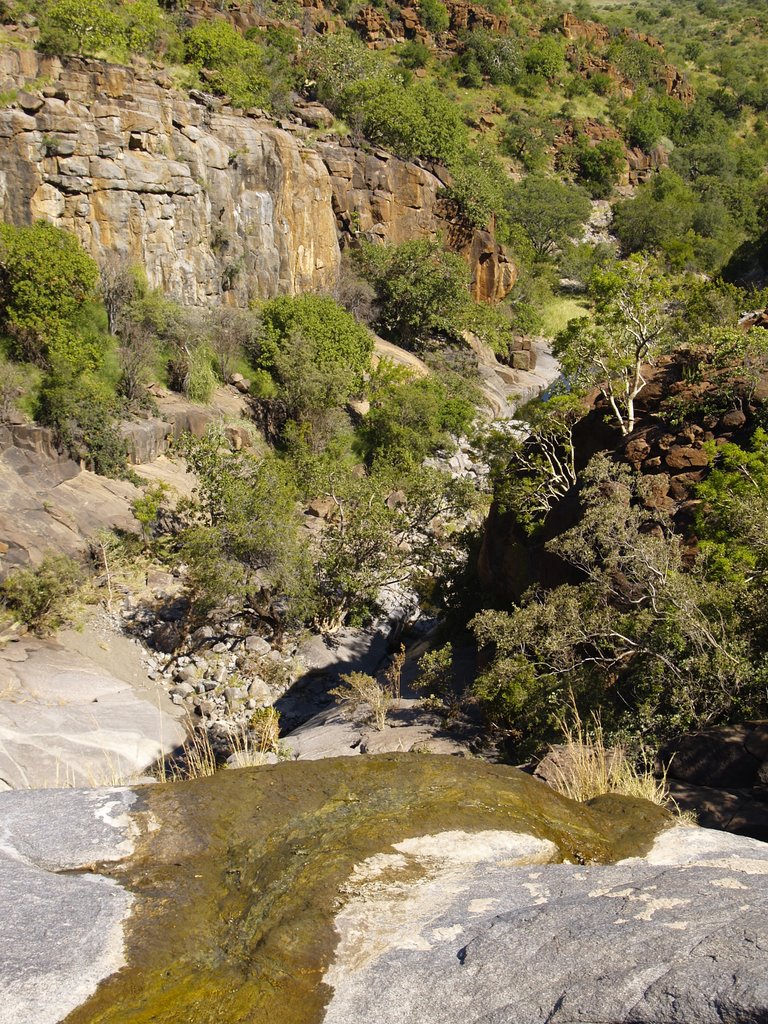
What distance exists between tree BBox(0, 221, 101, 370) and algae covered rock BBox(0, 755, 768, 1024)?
1633 cm

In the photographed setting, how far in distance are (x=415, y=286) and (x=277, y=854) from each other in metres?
26.6

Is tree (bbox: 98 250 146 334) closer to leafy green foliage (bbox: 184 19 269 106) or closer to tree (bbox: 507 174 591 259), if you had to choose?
leafy green foliage (bbox: 184 19 269 106)

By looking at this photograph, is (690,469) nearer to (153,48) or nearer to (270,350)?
(270,350)

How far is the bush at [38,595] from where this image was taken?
41.8 ft

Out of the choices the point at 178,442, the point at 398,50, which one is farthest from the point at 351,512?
the point at 398,50

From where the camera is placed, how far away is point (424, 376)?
26.1 metres

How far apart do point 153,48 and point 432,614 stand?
24.1m

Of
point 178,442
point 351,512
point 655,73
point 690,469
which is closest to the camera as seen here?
point 690,469

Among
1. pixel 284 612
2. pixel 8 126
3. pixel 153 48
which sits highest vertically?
pixel 153 48

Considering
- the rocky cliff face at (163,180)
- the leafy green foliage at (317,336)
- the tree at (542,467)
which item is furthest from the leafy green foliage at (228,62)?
the tree at (542,467)

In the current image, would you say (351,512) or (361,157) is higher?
(361,157)

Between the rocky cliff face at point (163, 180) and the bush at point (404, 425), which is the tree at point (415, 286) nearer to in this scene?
the rocky cliff face at point (163, 180)

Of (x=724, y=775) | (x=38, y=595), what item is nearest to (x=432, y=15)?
(x=38, y=595)

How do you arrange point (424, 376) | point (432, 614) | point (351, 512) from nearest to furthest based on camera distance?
point (432, 614), point (351, 512), point (424, 376)
